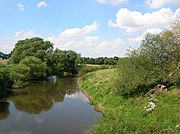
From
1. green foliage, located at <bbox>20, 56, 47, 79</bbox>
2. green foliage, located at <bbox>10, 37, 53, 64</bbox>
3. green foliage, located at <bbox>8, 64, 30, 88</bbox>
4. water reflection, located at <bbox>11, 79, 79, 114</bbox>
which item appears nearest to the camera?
water reflection, located at <bbox>11, 79, 79, 114</bbox>

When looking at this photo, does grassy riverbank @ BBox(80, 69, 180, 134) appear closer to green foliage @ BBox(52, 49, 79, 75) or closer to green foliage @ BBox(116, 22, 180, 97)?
green foliage @ BBox(116, 22, 180, 97)

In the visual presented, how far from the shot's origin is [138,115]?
95.0ft

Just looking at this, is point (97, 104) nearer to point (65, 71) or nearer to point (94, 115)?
point (94, 115)

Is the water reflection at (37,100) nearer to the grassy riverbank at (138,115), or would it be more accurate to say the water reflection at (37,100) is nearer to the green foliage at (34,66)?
the grassy riverbank at (138,115)

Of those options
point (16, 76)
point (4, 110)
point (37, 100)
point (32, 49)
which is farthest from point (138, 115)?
point (32, 49)

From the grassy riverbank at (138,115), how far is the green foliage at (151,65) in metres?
2.35

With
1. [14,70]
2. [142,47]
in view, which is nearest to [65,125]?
[142,47]

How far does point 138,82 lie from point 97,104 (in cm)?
791

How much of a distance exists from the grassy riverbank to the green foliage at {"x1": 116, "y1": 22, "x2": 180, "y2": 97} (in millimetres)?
2347

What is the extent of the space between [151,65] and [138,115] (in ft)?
37.2

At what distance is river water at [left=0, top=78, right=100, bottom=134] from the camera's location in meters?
29.9

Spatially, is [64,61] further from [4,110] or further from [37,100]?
[4,110]

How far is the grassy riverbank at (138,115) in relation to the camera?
17.9 metres

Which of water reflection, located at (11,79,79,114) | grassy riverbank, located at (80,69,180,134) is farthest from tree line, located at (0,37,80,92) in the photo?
grassy riverbank, located at (80,69,180,134)
